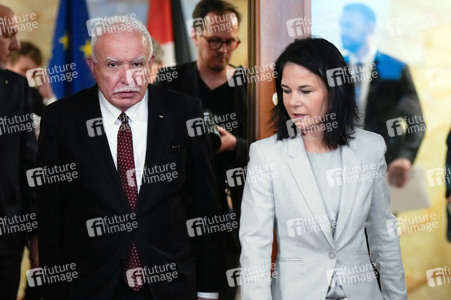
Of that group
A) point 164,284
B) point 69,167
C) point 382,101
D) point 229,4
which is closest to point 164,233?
point 164,284

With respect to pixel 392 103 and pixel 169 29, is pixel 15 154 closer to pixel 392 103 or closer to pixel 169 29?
pixel 169 29

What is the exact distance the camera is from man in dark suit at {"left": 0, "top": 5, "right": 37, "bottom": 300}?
324 cm

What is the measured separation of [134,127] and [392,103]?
1.52 m

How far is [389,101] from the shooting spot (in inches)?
140

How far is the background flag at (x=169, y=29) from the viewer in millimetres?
3330

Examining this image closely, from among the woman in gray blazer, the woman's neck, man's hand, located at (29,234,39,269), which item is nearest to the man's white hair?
the woman in gray blazer

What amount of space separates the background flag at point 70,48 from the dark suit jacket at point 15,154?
0.57ft

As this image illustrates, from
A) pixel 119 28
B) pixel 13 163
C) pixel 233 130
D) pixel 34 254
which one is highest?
pixel 119 28

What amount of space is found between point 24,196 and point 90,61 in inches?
34.5

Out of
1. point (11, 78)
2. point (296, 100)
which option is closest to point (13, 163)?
point (11, 78)

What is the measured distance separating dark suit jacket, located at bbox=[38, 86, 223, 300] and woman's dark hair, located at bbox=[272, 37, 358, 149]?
1.53 feet

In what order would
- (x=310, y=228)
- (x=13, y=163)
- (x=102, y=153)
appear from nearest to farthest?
(x=310, y=228) → (x=102, y=153) → (x=13, y=163)

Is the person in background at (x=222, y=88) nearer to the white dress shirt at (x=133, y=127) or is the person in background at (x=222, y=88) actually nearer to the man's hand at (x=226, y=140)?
the man's hand at (x=226, y=140)

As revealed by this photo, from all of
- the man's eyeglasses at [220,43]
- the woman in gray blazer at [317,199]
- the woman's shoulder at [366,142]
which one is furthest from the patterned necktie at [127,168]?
the woman's shoulder at [366,142]
